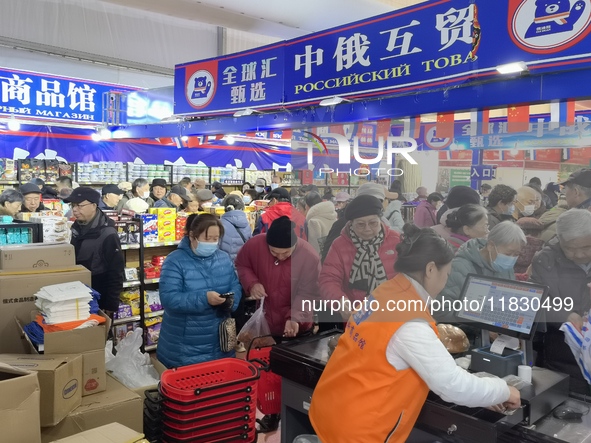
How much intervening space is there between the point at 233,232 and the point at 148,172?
18.3ft

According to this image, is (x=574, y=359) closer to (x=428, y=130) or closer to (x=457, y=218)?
(x=457, y=218)

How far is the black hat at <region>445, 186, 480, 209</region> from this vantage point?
1.78 meters

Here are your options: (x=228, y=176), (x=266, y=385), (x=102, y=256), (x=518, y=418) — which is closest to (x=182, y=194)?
(x=102, y=256)

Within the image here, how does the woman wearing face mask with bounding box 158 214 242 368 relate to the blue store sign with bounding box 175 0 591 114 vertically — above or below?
below

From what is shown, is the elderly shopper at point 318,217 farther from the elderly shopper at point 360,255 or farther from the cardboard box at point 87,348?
the cardboard box at point 87,348

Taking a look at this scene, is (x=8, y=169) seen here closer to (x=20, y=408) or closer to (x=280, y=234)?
(x=280, y=234)

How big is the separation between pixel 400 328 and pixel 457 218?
428 millimetres

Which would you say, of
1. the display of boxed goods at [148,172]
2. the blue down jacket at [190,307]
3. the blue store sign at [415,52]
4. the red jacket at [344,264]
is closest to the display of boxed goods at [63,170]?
the display of boxed goods at [148,172]

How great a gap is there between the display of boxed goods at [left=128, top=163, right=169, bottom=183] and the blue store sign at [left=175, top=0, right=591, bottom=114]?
16.0ft

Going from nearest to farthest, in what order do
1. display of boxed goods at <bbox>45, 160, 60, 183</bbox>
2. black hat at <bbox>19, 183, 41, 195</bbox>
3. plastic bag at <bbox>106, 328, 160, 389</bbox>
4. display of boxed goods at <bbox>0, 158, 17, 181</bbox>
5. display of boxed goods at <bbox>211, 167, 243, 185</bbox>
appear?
plastic bag at <bbox>106, 328, 160, 389</bbox> < black hat at <bbox>19, 183, 41, 195</bbox> < display of boxed goods at <bbox>0, 158, 17, 181</bbox> < display of boxed goods at <bbox>45, 160, 60, 183</bbox> < display of boxed goods at <bbox>211, 167, 243, 185</bbox>

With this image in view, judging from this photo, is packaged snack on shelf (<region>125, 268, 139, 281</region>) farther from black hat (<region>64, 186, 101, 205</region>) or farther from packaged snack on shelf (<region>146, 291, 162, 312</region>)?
black hat (<region>64, 186, 101, 205</region>)

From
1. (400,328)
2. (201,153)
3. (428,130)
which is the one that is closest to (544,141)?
(428,130)

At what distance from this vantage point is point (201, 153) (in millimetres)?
9047

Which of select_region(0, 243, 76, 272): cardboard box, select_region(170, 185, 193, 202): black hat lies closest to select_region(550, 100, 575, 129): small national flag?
select_region(0, 243, 76, 272): cardboard box
